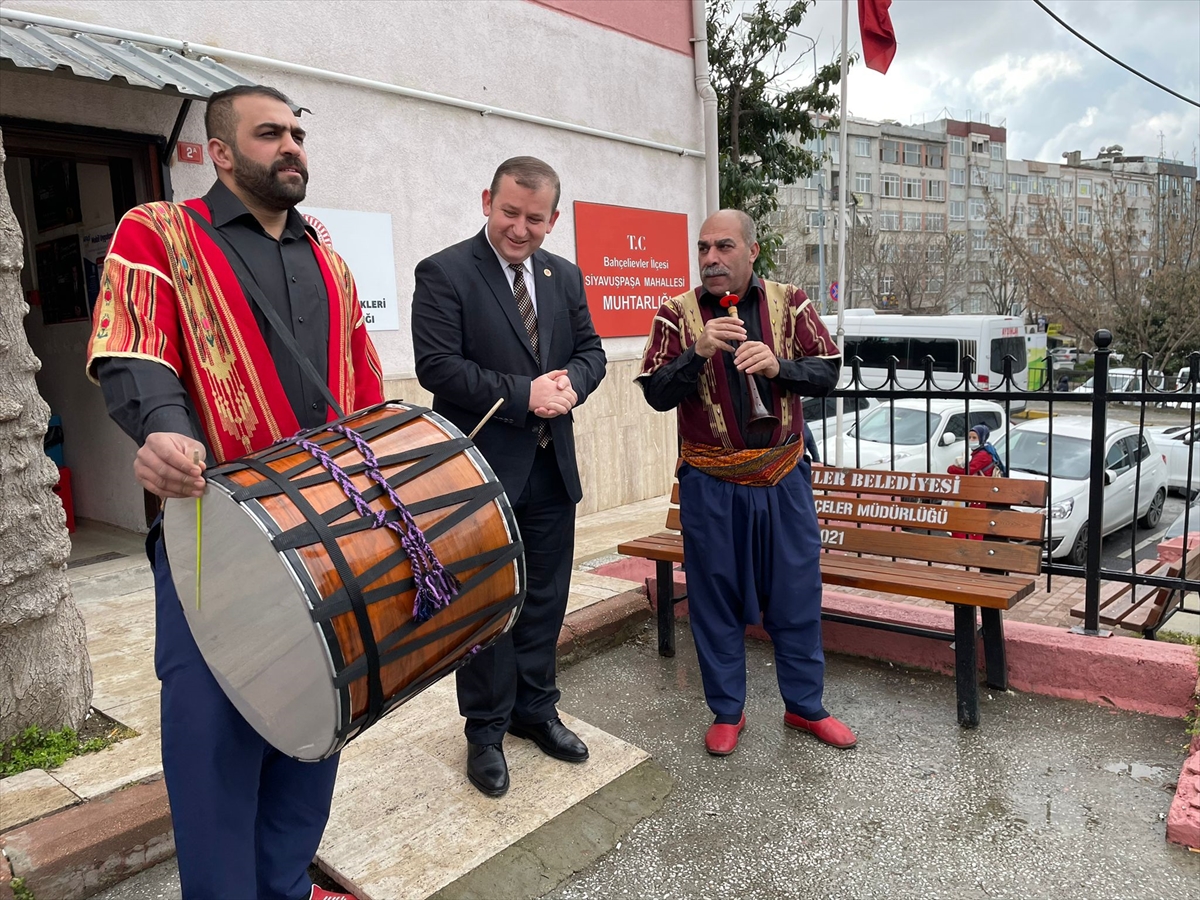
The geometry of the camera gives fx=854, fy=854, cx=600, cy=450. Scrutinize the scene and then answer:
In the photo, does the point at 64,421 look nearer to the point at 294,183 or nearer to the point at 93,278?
the point at 93,278

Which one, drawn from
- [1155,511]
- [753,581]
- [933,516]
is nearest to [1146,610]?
[933,516]

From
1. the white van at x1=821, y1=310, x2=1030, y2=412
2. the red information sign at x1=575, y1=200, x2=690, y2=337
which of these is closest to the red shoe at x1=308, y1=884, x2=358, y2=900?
the red information sign at x1=575, y1=200, x2=690, y2=337

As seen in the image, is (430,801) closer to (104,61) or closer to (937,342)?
(104,61)

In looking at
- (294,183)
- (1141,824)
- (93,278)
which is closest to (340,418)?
(294,183)

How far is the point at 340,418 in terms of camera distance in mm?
2000

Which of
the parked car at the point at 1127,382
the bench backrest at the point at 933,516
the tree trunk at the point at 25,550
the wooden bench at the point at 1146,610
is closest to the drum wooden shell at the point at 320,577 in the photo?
the tree trunk at the point at 25,550

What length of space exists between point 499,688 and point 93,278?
17.1 feet

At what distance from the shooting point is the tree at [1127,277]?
23.9m

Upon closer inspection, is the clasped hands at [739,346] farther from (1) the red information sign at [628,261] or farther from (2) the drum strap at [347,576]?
(1) the red information sign at [628,261]

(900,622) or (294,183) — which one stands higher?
(294,183)

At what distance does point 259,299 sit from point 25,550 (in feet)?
5.21

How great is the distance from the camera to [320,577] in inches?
64.7

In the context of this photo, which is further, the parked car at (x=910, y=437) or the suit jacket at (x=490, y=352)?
the parked car at (x=910, y=437)

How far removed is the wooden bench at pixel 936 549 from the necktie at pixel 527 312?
1.33 meters
